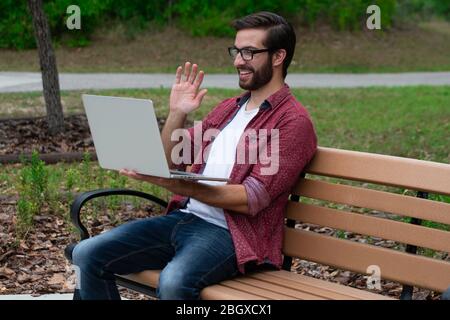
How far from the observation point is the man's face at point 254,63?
431 centimetres

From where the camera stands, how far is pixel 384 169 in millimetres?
4254

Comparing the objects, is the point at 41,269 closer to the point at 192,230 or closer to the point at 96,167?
the point at 192,230

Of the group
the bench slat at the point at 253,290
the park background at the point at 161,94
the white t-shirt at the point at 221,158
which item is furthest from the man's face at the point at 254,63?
the park background at the point at 161,94

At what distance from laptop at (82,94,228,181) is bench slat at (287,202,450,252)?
0.56 m

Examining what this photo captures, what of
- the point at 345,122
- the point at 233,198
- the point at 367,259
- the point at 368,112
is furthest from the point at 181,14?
the point at 233,198

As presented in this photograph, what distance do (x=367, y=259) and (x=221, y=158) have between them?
75cm

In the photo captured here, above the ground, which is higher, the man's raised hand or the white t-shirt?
the man's raised hand

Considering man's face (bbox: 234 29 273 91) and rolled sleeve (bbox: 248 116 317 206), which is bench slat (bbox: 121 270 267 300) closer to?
rolled sleeve (bbox: 248 116 317 206)

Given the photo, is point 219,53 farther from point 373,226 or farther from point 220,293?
point 220,293

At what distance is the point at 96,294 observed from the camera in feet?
14.0

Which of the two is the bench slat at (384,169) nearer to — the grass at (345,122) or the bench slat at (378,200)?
the bench slat at (378,200)

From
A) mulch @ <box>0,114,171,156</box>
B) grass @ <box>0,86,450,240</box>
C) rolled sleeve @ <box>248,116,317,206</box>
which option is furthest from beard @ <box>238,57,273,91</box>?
mulch @ <box>0,114,171,156</box>

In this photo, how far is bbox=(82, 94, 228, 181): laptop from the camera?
3877 mm
